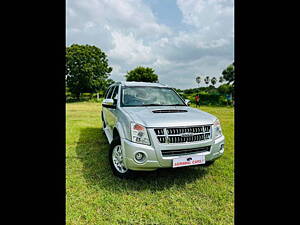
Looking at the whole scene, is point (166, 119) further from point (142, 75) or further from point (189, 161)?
point (142, 75)

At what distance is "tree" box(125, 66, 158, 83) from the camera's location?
116 feet

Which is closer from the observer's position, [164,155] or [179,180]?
[164,155]

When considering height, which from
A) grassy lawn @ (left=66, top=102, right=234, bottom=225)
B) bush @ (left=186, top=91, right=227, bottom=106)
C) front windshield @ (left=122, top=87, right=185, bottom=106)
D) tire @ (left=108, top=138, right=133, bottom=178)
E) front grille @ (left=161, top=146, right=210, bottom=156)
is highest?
bush @ (left=186, top=91, right=227, bottom=106)

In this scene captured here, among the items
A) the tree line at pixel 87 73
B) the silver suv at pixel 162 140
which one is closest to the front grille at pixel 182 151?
the silver suv at pixel 162 140

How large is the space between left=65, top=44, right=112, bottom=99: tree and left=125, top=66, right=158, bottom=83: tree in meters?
6.18

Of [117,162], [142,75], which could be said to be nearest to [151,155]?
[117,162]

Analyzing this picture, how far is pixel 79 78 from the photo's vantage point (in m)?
34.4

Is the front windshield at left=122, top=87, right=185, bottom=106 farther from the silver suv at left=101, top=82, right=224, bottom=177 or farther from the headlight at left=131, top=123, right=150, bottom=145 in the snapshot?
the headlight at left=131, top=123, right=150, bottom=145

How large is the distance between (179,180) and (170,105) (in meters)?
1.60

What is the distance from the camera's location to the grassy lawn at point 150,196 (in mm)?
2227

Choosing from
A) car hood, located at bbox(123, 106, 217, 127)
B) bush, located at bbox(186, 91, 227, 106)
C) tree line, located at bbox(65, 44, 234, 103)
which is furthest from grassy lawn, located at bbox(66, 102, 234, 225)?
tree line, located at bbox(65, 44, 234, 103)
